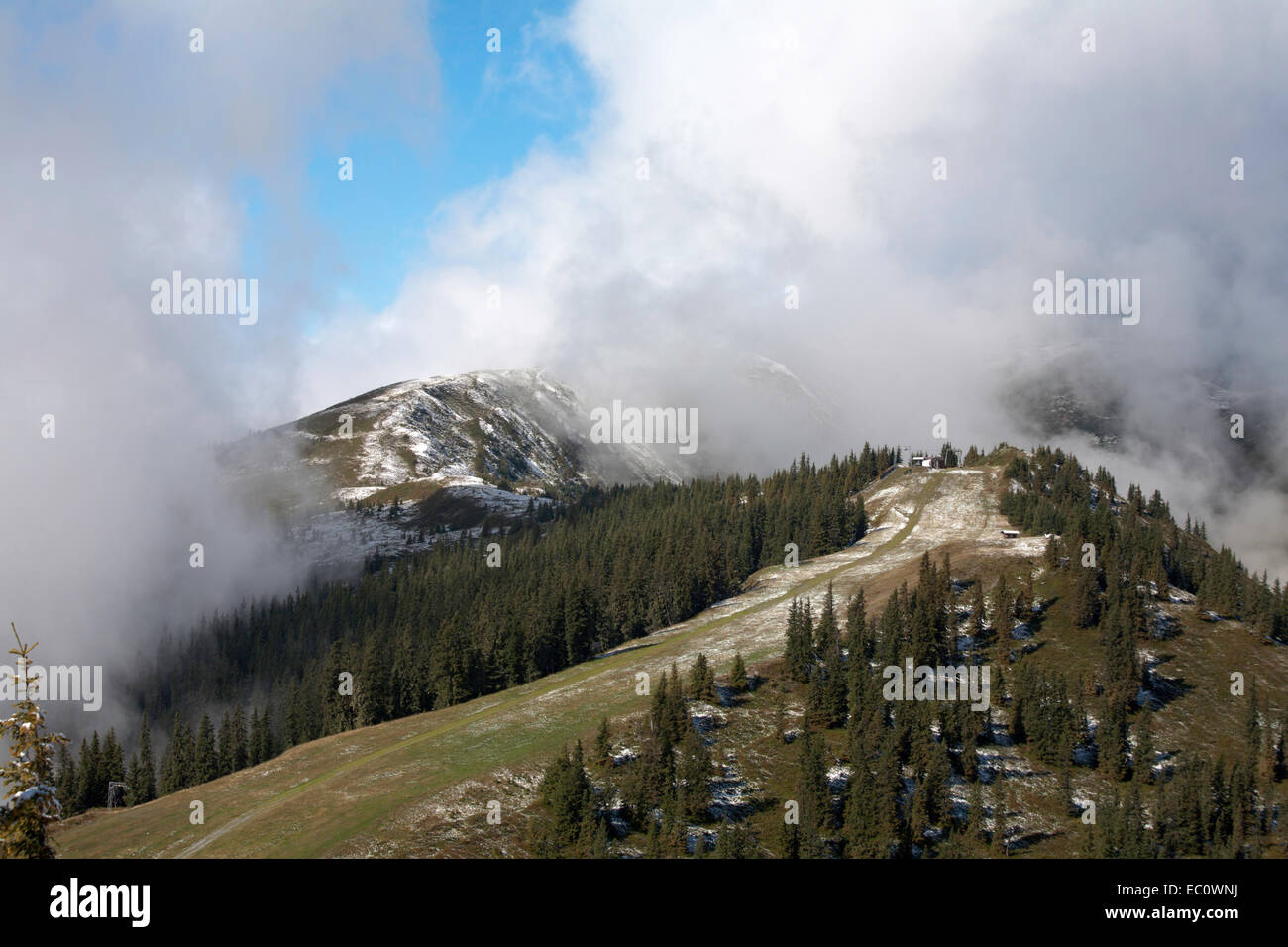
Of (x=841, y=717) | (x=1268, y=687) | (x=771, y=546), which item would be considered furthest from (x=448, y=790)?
(x=771, y=546)

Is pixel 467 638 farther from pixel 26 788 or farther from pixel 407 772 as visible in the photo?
pixel 26 788

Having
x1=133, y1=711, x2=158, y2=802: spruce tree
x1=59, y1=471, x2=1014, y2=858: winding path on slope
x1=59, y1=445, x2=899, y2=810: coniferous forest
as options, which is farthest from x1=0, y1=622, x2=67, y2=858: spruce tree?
x1=133, y1=711, x2=158, y2=802: spruce tree

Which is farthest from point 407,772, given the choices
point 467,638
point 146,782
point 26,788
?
point 146,782

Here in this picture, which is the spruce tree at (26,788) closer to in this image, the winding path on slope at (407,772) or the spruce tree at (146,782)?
the winding path on slope at (407,772)

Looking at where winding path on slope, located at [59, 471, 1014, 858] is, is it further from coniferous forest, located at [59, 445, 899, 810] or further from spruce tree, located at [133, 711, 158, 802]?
spruce tree, located at [133, 711, 158, 802]

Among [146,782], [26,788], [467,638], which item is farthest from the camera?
[146,782]

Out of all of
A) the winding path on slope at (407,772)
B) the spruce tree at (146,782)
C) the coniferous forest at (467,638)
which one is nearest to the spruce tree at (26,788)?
the winding path on slope at (407,772)

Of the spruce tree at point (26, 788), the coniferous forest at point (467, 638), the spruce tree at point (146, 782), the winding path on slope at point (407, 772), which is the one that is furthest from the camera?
the spruce tree at point (146, 782)

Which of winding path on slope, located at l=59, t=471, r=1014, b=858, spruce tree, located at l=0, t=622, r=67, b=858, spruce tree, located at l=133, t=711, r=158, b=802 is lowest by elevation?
spruce tree, located at l=133, t=711, r=158, b=802

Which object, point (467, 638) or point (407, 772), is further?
point (467, 638)

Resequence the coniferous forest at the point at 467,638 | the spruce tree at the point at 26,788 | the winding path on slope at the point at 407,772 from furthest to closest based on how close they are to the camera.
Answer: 1. the coniferous forest at the point at 467,638
2. the winding path on slope at the point at 407,772
3. the spruce tree at the point at 26,788
